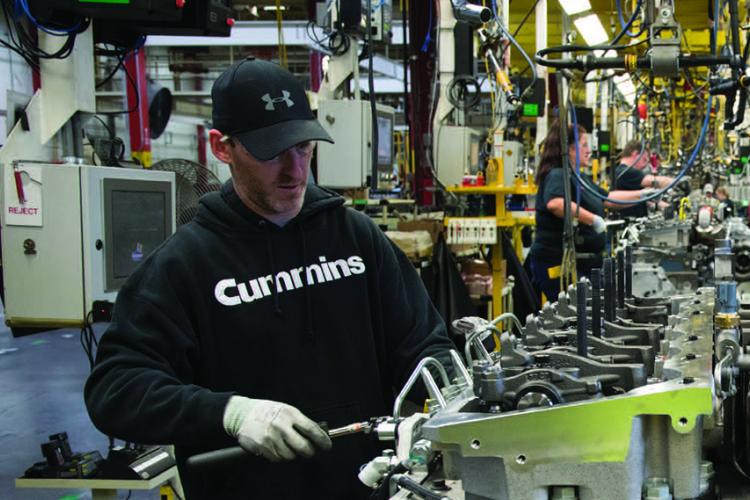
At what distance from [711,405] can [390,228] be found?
14.1 ft

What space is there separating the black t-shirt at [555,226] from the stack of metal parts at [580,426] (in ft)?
11.1

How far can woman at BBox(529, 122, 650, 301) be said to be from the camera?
454 cm

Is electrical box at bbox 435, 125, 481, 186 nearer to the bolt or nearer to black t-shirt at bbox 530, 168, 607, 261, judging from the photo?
black t-shirt at bbox 530, 168, 607, 261

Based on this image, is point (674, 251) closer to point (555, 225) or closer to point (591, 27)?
point (555, 225)

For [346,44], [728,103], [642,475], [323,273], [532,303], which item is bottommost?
[532,303]

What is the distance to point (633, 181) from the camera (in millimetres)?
6914

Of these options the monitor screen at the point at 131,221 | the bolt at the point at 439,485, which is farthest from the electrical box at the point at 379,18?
the bolt at the point at 439,485

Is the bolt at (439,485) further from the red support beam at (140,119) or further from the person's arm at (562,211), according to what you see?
the red support beam at (140,119)

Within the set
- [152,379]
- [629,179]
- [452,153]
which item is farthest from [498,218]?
[152,379]

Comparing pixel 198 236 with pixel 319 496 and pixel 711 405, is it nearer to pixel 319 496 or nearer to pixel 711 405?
pixel 319 496

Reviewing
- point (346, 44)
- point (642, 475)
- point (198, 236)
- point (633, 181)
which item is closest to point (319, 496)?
point (198, 236)

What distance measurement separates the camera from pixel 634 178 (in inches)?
272

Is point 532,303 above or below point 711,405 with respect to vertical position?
below

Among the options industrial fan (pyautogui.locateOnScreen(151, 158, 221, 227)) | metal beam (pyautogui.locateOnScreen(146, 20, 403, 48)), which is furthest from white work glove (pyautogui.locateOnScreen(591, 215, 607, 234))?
metal beam (pyautogui.locateOnScreen(146, 20, 403, 48))
